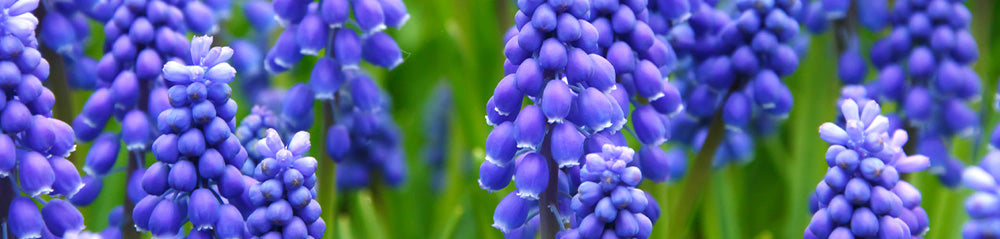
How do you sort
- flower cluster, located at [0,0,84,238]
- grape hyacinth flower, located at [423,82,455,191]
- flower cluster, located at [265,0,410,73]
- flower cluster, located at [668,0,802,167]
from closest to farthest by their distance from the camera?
1. flower cluster, located at [0,0,84,238]
2. flower cluster, located at [265,0,410,73]
3. flower cluster, located at [668,0,802,167]
4. grape hyacinth flower, located at [423,82,455,191]

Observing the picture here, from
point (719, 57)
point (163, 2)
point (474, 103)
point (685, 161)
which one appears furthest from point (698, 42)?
point (163, 2)

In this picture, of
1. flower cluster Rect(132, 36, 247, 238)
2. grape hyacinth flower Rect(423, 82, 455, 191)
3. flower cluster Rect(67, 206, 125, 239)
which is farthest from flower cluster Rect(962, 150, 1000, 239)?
grape hyacinth flower Rect(423, 82, 455, 191)

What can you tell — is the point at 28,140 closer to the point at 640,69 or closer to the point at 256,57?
the point at 640,69

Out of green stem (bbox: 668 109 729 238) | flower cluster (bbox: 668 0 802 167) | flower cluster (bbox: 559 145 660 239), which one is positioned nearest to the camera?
flower cluster (bbox: 559 145 660 239)

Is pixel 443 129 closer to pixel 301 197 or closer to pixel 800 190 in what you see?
pixel 800 190

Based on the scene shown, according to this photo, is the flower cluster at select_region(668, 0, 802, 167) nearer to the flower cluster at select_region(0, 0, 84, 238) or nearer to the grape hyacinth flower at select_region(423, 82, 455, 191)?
the grape hyacinth flower at select_region(423, 82, 455, 191)

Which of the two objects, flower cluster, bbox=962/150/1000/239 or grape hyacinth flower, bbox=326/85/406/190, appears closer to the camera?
flower cluster, bbox=962/150/1000/239

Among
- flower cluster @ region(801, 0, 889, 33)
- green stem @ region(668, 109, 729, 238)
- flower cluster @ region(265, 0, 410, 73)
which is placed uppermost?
flower cluster @ region(801, 0, 889, 33)
